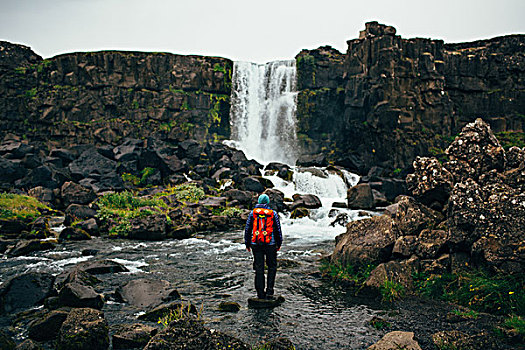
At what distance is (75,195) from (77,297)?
15454mm

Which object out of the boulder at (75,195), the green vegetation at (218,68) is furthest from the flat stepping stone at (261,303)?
the green vegetation at (218,68)

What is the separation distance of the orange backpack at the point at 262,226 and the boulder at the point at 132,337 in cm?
265

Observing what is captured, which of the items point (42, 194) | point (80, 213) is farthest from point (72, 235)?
point (42, 194)

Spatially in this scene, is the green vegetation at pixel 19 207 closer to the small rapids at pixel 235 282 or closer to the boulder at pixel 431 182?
the small rapids at pixel 235 282

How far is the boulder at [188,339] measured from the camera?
501 centimetres

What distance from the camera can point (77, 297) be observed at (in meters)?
7.28

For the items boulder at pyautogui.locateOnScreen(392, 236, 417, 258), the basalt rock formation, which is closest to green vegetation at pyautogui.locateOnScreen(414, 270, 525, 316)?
the basalt rock formation

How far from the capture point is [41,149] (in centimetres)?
3491

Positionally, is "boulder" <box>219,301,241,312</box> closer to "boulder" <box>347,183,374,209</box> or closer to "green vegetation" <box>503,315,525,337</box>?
"green vegetation" <box>503,315,525,337</box>

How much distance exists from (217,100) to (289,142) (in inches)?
318

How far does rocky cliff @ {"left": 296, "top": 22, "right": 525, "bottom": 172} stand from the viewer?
3325 cm

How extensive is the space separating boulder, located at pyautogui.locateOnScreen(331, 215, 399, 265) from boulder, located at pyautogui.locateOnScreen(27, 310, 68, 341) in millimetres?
6384

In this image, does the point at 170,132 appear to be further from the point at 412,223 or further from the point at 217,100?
the point at 412,223

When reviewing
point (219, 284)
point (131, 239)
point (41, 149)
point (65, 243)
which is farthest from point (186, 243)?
point (41, 149)
